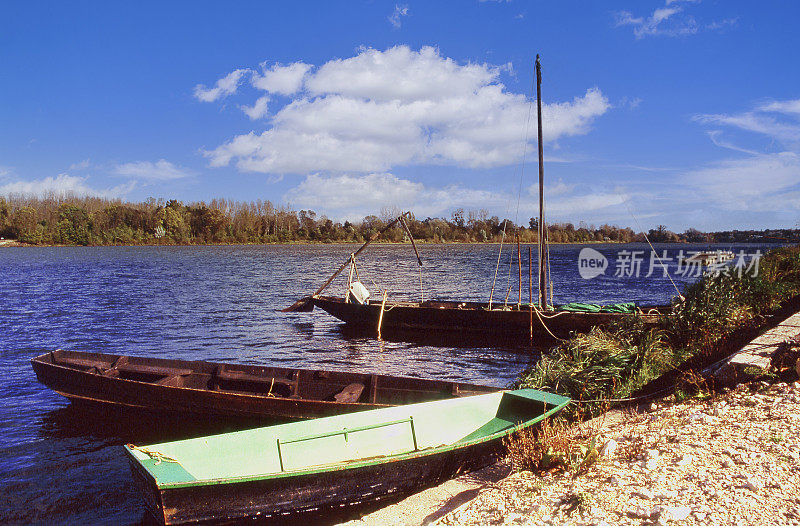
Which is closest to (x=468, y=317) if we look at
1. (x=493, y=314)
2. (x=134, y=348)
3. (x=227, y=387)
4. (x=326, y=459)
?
(x=493, y=314)

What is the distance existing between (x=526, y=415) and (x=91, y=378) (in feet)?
32.4

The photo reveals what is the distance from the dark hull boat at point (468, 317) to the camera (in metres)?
21.2

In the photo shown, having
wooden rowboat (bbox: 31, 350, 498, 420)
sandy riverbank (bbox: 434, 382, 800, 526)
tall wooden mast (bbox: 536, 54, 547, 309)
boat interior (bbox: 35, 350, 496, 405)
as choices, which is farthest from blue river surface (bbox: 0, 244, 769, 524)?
sandy riverbank (bbox: 434, 382, 800, 526)

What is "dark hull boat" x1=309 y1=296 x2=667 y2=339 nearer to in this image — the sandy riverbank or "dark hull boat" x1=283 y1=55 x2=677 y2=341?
"dark hull boat" x1=283 y1=55 x2=677 y2=341

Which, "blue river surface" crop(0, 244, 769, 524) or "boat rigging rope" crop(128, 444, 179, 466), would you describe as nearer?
"boat rigging rope" crop(128, 444, 179, 466)

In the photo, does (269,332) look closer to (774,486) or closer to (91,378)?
(91,378)

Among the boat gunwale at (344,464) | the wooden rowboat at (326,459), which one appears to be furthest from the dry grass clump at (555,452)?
the wooden rowboat at (326,459)

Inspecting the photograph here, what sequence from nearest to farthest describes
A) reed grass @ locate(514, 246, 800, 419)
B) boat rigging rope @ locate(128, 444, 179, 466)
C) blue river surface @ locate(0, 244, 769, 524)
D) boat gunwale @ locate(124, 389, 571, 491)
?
1. boat gunwale @ locate(124, 389, 571, 491)
2. boat rigging rope @ locate(128, 444, 179, 466)
3. blue river surface @ locate(0, 244, 769, 524)
4. reed grass @ locate(514, 246, 800, 419)

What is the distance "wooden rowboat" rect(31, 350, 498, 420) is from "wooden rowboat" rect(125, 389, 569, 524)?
1471mm

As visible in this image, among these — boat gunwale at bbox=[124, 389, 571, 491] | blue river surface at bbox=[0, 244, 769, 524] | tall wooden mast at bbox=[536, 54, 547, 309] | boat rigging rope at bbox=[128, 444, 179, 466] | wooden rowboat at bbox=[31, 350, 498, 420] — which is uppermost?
tall wooden mast at bbox=[536, 54, 547, 309]

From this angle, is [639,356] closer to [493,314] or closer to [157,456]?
[157,456]

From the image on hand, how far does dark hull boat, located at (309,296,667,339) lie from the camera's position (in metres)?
21.2

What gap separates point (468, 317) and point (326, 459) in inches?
621

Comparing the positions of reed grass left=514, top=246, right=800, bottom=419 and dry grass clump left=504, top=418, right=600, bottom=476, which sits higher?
reed grass left=514, top=246, right=800, bottom=419
